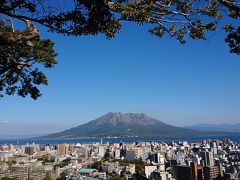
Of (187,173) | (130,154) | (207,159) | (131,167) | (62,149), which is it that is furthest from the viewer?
(62,149)

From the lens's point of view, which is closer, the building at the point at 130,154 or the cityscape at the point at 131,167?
the cityscape at the point at 131,167

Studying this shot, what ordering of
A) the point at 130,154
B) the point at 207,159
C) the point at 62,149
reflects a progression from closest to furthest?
the point at 207,159 < the point at 130,154 < the point at 62,149

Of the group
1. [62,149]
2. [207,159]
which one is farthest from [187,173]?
[62,149]

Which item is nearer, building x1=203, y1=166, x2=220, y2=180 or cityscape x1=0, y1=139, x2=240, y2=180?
building x1=203, y1=166, x2=220, y2=180

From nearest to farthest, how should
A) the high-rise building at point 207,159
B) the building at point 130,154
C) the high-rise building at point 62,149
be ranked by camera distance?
the high-rise building at point 207,159
the building at point 130,154
the high-rise building at point 62,149

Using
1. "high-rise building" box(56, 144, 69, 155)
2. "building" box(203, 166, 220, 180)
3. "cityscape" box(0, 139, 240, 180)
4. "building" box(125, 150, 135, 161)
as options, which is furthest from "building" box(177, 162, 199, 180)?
"high-rise building" box(56, 144, 69, 155)

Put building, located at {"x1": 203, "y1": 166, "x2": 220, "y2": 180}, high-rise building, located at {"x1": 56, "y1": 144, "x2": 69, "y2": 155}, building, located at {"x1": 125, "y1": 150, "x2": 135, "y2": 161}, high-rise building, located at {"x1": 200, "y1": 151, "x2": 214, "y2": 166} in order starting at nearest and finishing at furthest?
building, located at {"x1": 203, "y1": 166, "x2": 220, "y2": 180} < high-rise building, located at {"x1": 200, "y1": 151, "x2": 214, "y2": 166} < building, located at {"x1": 125, "y1": 150, "x2": 135, "y2": 161} < high-rise building, located at {"x1": 56, "y1": 144, "x2": 69, "y2": 155}

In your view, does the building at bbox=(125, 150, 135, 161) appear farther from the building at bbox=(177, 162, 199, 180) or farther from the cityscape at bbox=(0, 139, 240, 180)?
the building at bbox=(177, 162, 199, 180)

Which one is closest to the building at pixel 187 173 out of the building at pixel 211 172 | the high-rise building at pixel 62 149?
the building at pixel 211 172

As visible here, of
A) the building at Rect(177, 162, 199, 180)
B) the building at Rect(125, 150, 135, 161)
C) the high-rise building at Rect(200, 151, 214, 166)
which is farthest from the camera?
the building at Rect(125, 150, 135, 161)

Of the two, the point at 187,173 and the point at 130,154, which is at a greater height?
the point at 187,173

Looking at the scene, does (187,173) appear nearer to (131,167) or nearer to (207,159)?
(131,167)

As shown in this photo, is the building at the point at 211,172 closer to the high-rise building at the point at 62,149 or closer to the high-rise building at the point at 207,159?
the high-rise building at the point at 207,159

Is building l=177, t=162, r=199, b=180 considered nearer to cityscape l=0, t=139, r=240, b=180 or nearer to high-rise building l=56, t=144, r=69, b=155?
cityscape l=0, t=139, r=240, b=180
